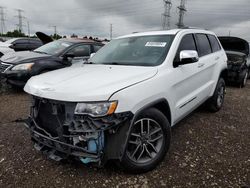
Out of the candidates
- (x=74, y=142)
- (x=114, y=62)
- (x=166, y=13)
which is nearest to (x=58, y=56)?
(x=114, y=62)

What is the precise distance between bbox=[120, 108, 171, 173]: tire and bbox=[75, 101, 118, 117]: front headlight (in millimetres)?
351

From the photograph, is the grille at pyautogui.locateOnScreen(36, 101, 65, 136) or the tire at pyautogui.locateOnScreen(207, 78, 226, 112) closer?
the grille at pyautogui.locateOnScreen(36, 101, 65, 136)

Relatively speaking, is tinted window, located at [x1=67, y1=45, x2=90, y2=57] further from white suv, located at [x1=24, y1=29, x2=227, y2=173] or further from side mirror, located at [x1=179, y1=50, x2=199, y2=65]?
side mirror, located at [x1=179, y1=50, x2=199, y2=65]

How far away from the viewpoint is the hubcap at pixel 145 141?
2594 millimetres

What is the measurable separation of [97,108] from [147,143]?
0.83 m

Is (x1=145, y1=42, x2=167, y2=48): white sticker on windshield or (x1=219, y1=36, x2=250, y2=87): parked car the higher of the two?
(x1=145, y1=42, x2=167, y2=48): white sticker on windshield

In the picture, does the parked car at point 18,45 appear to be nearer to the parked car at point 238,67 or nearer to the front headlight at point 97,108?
the parked car at point 238,67

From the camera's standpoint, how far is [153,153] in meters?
2.79

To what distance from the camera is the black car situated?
5.83 m

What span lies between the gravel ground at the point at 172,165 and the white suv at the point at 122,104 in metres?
0.25

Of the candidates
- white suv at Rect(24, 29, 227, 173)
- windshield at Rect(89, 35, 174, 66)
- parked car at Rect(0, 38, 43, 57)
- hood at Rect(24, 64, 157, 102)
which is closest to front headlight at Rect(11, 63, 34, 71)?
windshield at Rect(89, 35, 174, 66)

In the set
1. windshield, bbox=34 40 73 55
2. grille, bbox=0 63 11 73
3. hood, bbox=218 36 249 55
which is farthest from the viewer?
hood, bbox=218 36 249 55

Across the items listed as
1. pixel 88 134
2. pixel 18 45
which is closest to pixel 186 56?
pixel 88 134

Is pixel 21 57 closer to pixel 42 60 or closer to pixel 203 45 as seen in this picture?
pixel 42 60
